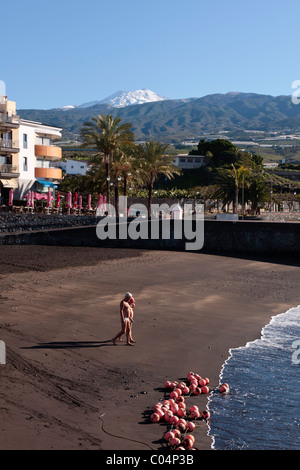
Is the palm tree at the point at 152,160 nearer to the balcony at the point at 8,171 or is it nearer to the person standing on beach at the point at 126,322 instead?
the balcony at the point at 8,171

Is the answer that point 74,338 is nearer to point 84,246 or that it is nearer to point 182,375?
point 182,375

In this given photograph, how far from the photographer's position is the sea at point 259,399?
9.98 metres

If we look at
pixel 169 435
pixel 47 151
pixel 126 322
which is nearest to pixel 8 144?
pixel 47 151

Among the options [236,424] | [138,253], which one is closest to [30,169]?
[138,253]

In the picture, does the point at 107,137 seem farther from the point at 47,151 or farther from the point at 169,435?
the point at 169,435

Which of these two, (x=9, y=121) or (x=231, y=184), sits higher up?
(x=9, y=121)

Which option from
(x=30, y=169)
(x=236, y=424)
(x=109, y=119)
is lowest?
(x=236, y=424)

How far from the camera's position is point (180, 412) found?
10609mm

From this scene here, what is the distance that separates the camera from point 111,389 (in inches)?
462

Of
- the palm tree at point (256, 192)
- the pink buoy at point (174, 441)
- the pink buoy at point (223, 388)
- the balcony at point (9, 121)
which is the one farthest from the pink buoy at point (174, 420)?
the palm tree at point (256, 192)

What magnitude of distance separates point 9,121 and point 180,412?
5558 cm

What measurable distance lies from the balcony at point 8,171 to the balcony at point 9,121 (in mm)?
4170

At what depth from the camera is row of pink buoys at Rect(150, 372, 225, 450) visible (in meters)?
9.43
